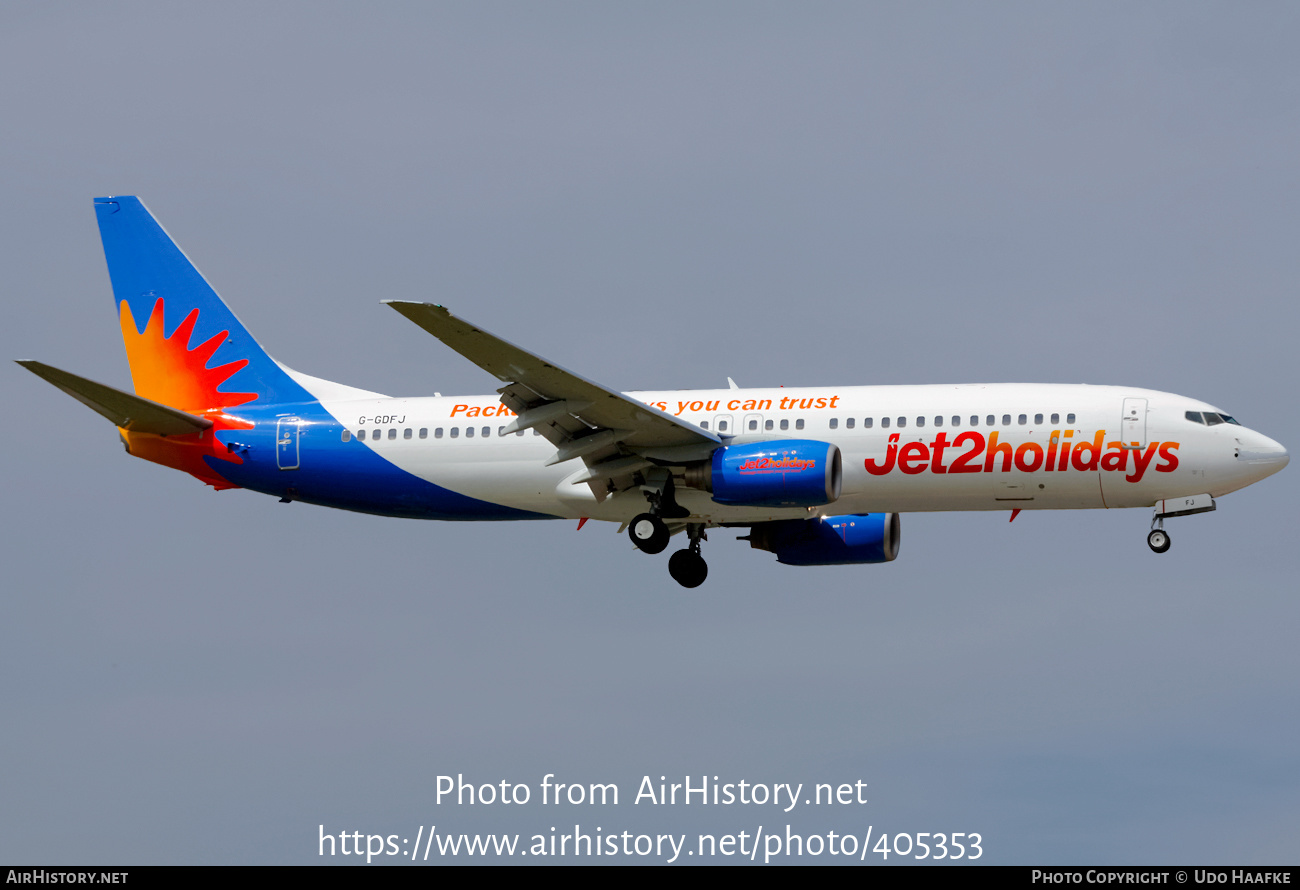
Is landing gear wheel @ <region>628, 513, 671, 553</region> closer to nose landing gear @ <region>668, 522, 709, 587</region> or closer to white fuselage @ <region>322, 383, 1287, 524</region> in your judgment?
white fuselage @ <region>322, 383, 1287, 524</region>

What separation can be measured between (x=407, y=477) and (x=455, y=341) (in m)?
7.48

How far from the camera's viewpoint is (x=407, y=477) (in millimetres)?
39844

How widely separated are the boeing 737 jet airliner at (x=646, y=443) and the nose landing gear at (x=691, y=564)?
0.05 metres

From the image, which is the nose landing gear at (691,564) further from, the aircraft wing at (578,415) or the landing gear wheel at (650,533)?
the aircraft wing at (578,415)

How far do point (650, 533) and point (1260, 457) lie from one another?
13.8 m

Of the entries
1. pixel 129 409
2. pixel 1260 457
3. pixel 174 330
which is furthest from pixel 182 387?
pixel 1260 457

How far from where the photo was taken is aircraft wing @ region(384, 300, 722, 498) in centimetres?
3344

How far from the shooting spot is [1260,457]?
36.5 metres

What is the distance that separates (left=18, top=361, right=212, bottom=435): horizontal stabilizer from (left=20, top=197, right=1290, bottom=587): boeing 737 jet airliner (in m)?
0.07

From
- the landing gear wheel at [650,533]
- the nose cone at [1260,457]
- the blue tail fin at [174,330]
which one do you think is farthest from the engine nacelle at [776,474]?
the blue tail fin at [174,330]

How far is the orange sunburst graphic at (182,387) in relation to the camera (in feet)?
135

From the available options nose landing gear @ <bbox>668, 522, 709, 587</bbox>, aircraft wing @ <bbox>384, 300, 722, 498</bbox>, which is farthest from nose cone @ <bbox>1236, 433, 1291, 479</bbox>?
nose landing gear @ <bbox>668, 522, 709, 587</bbox>

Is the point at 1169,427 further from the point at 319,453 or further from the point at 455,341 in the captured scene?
the point at 319,453

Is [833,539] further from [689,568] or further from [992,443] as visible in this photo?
[992,443]
